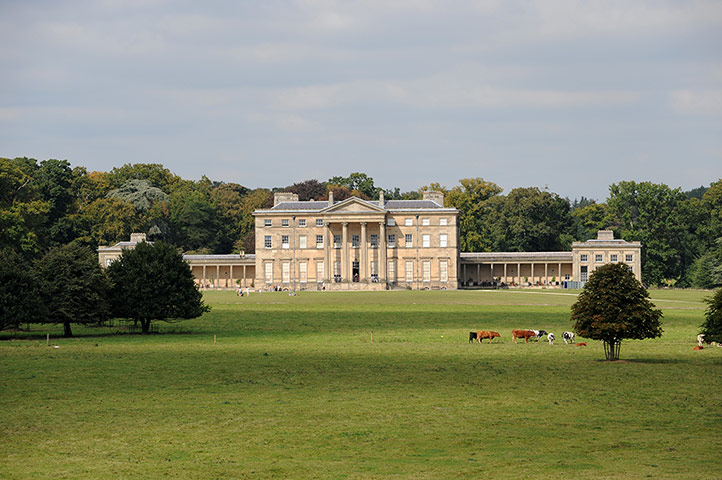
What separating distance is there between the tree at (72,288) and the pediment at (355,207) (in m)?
62.3

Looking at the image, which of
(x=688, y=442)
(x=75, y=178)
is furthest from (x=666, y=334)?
(x=75, y=178)

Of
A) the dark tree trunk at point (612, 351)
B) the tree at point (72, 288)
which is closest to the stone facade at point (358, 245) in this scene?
the tree at point (72, 288)

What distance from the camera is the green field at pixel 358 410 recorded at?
45.1 feet

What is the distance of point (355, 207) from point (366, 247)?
14.6 ft

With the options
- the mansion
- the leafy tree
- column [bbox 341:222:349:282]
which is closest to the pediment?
the mansion

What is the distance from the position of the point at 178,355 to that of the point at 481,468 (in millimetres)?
17724

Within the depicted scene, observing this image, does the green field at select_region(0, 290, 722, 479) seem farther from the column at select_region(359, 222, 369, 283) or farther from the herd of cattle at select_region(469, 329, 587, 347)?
the column at select_region(359, 222, 369, 283)

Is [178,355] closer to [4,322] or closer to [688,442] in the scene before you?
[4,322]

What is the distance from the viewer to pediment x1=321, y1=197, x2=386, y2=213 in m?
101

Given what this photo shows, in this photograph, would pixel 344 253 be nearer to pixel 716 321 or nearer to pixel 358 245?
pixel 358 245

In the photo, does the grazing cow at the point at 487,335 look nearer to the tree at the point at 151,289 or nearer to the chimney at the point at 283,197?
the tree at the point at 151,289

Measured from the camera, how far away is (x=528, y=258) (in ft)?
353

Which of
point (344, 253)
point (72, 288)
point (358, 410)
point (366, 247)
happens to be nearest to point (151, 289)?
point (72, 288)

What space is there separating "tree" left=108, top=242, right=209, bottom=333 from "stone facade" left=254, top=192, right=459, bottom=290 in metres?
59.2
